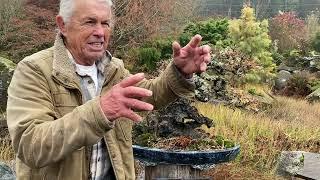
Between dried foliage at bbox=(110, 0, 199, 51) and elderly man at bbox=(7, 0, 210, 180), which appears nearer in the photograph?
elderly man at bbox=(7, 0, 210, 180)

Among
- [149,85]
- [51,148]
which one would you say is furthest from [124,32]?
[51,148]

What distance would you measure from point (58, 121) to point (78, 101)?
296 mm

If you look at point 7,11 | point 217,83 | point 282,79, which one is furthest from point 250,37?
point 7,11

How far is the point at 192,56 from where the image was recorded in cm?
242

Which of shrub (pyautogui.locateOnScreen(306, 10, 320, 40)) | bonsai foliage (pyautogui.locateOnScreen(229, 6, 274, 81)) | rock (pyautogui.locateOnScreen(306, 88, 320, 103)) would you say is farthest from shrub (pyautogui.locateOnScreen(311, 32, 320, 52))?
rock (pyautogui.locateOnScreen(306, 88, 320, 103))

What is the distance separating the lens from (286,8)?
2745 cm

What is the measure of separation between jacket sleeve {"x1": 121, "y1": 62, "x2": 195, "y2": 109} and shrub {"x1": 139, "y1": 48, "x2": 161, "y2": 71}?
Result: 10.0m

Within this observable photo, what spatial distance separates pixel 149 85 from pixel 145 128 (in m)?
2.74

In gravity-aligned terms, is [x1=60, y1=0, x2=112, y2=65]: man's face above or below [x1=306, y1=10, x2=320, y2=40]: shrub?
above

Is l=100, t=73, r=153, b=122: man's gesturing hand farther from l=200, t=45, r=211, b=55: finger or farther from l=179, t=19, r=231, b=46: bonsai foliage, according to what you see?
l=179, t=19, r=231, b=46: bonsai foliage

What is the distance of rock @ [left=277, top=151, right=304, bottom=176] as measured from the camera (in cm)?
641

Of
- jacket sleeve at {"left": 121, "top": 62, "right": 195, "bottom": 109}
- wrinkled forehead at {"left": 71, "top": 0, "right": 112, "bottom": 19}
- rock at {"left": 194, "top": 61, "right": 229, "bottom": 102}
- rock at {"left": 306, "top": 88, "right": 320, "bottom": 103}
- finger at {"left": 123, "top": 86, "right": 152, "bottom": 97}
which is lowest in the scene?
rock at {"left": 306, "top": 88, "right": 320, "bottom": 103}

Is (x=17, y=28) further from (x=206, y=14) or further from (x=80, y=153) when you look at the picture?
(x=206, y=14)

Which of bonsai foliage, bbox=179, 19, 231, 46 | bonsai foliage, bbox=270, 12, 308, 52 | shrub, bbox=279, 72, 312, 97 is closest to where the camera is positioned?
shrub, bbox=279, 72, 312, 97
